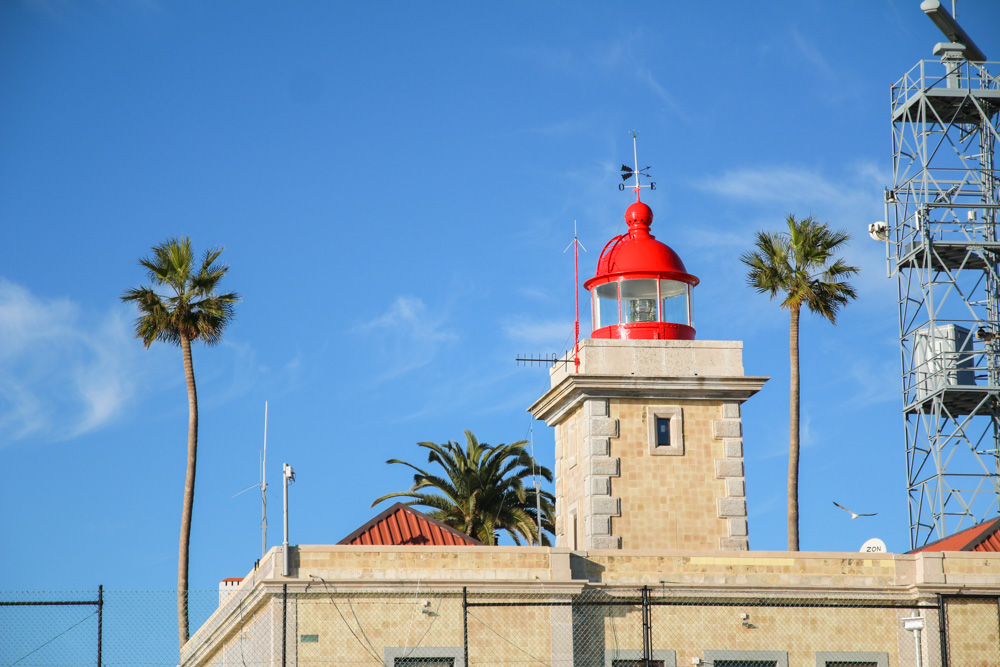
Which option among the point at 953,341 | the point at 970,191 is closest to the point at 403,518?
the point at 953,341

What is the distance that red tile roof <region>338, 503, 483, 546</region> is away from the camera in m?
24.8

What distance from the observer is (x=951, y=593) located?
2312 cm

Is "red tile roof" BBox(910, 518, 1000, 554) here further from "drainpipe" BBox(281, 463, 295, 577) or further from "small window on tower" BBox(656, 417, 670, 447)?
"drainpipe" BBox(281, 463, 295, 577)

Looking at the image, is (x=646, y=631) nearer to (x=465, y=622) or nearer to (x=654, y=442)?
(x=465, y=622)

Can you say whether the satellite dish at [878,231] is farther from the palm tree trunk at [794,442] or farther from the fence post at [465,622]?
the fence post at [465,622]

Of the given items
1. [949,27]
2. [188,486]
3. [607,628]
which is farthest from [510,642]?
[949,27]

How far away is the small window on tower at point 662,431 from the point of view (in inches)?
1029

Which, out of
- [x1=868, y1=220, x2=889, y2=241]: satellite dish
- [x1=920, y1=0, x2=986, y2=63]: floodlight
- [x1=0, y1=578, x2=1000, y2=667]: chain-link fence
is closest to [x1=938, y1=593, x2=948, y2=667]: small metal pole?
[x1=0, y1=578, x2=1000, y2=667]: chain-link fence

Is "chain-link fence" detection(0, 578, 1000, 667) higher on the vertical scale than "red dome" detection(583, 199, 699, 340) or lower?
lower

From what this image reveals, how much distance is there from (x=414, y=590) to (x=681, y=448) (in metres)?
6.13

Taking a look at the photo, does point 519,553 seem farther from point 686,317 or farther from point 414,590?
point 686,317

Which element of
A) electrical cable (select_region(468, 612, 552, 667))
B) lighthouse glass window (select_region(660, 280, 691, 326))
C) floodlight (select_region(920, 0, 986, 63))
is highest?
floodlight (select_region(920, 0, 986, 63))

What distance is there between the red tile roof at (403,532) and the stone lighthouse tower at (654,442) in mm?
2359

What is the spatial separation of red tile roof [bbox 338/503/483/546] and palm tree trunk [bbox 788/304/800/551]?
11.2 metres
